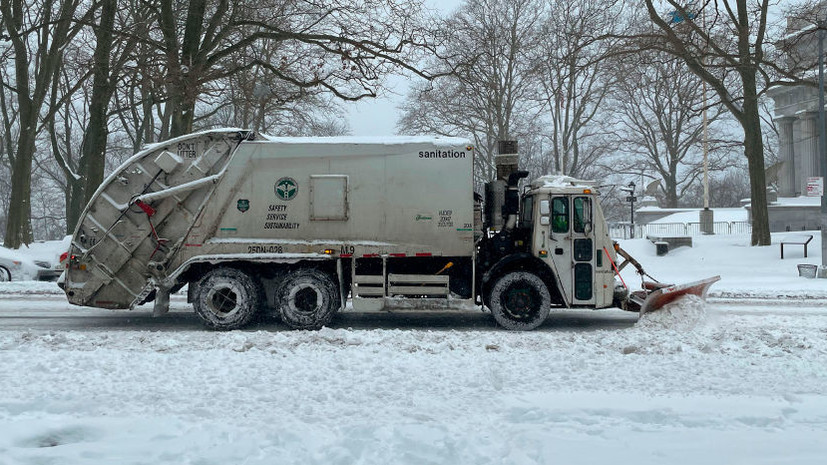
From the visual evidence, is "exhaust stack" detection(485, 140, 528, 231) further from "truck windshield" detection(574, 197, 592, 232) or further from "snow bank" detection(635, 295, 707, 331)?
"snow bank" detection(635, 295, 707, 331)

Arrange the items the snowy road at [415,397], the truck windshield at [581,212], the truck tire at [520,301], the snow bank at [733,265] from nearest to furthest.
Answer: the snowy road at [415,397], the truck tire at [520,301], the truck windshield at [581,212], the snow bank at [733,265]

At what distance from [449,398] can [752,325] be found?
6.27 meters

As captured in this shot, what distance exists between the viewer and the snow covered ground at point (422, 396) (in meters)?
4.84

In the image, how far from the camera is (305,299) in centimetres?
1084

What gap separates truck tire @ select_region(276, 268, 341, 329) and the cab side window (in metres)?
3.54

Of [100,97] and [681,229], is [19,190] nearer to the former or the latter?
[100,97]

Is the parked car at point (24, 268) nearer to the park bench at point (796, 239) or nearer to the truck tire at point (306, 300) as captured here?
the truck tire at point (306, 300)

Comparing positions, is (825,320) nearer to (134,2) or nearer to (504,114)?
(134,2)

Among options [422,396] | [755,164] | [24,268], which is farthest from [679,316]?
[24,268]

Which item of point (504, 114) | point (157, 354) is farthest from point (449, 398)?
point (504, 114)

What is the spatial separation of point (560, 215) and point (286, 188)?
4256mm

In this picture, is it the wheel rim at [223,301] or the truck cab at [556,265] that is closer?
the wheel rim at [223,301]

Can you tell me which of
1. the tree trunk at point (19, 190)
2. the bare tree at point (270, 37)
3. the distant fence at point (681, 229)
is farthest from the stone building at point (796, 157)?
the tree trunk at point (19, 190)

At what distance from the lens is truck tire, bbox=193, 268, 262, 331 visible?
35.1ft
